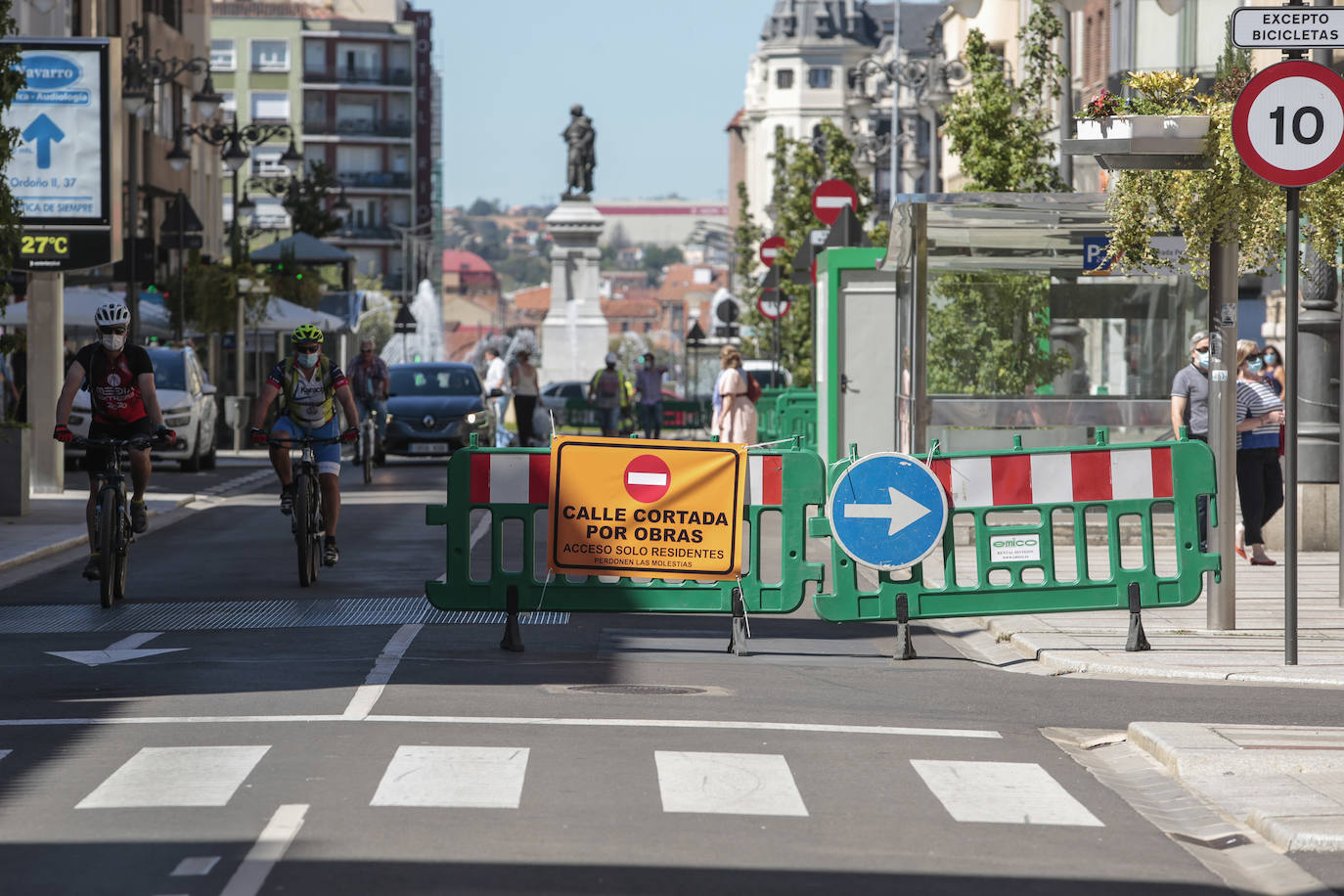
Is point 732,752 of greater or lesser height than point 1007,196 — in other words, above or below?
below

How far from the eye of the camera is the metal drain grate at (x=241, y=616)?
1384 centimetres

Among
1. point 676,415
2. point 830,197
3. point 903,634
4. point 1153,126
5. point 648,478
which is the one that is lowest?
point 903,634

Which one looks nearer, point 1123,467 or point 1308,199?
point 1123,467

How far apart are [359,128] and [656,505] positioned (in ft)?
430

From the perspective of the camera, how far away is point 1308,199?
15.2 m

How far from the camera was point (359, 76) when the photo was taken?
140250 mm

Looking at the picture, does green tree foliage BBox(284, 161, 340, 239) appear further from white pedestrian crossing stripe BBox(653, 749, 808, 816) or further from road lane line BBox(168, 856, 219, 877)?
road lane line BBox(168, 856, 219, 877)

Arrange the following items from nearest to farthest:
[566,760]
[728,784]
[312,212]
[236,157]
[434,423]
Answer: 1. [728,784]
2. [566,760]
3. [434,423]
4. [236,157]
5. [312,212]

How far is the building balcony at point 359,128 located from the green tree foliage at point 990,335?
12286cm

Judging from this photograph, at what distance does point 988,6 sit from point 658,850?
6322 cm

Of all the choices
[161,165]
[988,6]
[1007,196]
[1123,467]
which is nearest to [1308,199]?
[1123,467]

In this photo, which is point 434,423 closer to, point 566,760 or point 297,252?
point 297,252

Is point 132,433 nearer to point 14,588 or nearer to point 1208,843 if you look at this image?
point 14,588

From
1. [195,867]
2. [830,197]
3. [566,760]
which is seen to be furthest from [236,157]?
[195,867]
